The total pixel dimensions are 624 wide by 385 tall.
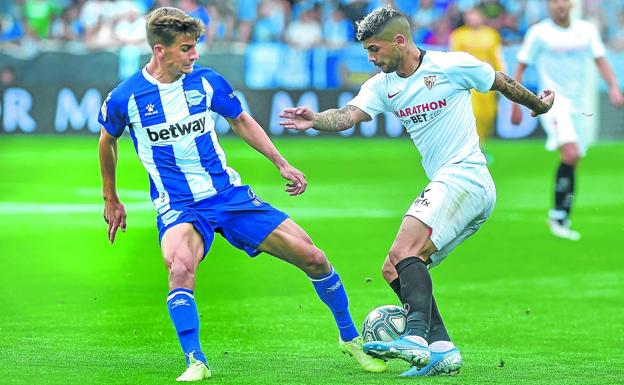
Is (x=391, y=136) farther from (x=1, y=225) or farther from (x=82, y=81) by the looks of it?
(x=1, y=225)

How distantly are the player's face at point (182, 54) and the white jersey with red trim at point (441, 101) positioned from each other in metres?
1.19

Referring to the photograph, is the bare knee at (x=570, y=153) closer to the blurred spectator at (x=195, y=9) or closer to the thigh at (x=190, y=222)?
the thigh at (x=190, y=222)

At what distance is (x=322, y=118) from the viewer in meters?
8.02

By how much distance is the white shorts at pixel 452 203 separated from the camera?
307 inches

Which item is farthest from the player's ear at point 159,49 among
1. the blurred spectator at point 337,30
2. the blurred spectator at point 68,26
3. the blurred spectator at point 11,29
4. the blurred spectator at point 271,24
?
the blurred spectator at point 11,29

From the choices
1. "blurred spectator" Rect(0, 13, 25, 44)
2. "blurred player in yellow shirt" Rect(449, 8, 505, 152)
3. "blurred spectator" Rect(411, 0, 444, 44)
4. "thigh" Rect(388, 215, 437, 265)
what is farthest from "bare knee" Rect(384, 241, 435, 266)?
"blurred spectator" Rect(0, 13, 25, 44)

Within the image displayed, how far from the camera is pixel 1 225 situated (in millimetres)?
15398

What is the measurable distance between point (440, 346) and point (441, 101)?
140cm

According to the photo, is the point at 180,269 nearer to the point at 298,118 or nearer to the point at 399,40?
the point at 298,118

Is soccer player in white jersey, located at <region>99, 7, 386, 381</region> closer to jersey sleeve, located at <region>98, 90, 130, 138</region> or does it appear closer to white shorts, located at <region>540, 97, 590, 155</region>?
jersey sleeve, located at <region>98, 90, 130, 138</region>

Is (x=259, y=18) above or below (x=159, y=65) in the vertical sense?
below

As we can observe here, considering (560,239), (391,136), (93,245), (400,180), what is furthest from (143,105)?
(391,136)

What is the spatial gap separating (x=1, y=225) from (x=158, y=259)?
3224mm

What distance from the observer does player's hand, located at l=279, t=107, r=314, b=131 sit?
7.85 metres
